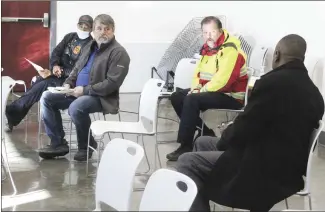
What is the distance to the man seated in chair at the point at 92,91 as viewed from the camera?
3180 mm

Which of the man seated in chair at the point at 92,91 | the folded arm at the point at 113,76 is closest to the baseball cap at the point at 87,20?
the man seated in chair at the point at 92,91

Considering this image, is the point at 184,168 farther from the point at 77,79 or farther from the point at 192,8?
the point at 192,8

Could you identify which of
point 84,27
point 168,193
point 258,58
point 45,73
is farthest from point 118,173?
point 258,58

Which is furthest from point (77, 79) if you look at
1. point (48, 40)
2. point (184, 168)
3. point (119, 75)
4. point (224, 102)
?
point (48, 40)

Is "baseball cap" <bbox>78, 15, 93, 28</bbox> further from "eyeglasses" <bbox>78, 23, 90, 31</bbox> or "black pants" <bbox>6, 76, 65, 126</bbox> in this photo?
"black pants" <bbox>6, 76, 65, 126</bbox>

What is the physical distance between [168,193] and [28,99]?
2779 millimetres

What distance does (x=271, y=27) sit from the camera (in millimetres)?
4633

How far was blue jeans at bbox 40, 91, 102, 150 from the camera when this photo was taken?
10.4 feet

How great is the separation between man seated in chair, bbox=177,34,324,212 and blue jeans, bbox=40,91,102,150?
51.5 inches

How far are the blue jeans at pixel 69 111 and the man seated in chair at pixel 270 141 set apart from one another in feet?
4.30

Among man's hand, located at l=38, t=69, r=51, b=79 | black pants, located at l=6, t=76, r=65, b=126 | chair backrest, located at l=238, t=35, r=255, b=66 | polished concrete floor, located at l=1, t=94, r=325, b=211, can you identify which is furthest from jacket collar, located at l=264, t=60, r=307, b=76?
chair backrest, located at l=238, t=35, r=255, b=66

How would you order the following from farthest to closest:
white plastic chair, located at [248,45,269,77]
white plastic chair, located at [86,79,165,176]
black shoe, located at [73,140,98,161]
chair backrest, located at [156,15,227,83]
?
chair backrest, located at [156,15,227,83] < white plastic chair, located at [248,45,269,77] < black shoe, located at [73,140,98,161] < white plastic chair, located at [86,79,165,176]

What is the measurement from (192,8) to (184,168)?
3299mm

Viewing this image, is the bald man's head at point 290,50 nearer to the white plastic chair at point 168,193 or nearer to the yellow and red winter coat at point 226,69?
the white plastic chair at point 168,193
